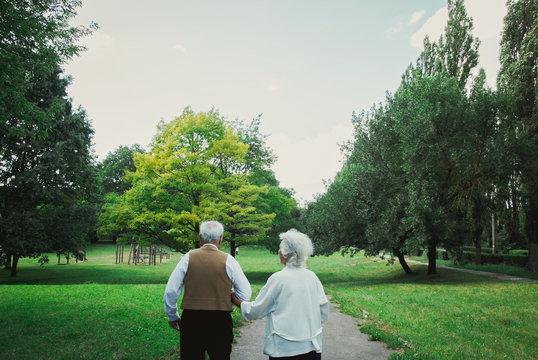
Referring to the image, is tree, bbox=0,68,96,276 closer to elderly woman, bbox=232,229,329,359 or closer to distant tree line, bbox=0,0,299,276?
distant tree line, bbox=0,0,299,276

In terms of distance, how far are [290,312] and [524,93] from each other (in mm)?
22073

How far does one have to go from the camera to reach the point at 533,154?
17.0 metres

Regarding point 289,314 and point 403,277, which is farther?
point 403,277

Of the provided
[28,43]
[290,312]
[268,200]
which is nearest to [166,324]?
[290,312]

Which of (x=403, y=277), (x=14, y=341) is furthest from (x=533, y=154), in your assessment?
(x=14, y=341)

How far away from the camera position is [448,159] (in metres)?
17.5

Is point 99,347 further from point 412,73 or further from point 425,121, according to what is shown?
point 412,73

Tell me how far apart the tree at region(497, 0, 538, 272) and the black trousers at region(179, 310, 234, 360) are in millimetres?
17980

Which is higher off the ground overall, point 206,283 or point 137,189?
point 137,189

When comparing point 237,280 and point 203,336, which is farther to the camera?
point 237,280

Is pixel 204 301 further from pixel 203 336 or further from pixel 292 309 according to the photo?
pixel 292 309

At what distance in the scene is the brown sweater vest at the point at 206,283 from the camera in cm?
353

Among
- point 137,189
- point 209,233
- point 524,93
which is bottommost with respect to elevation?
point 209,233

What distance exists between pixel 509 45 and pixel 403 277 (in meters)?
14.7
